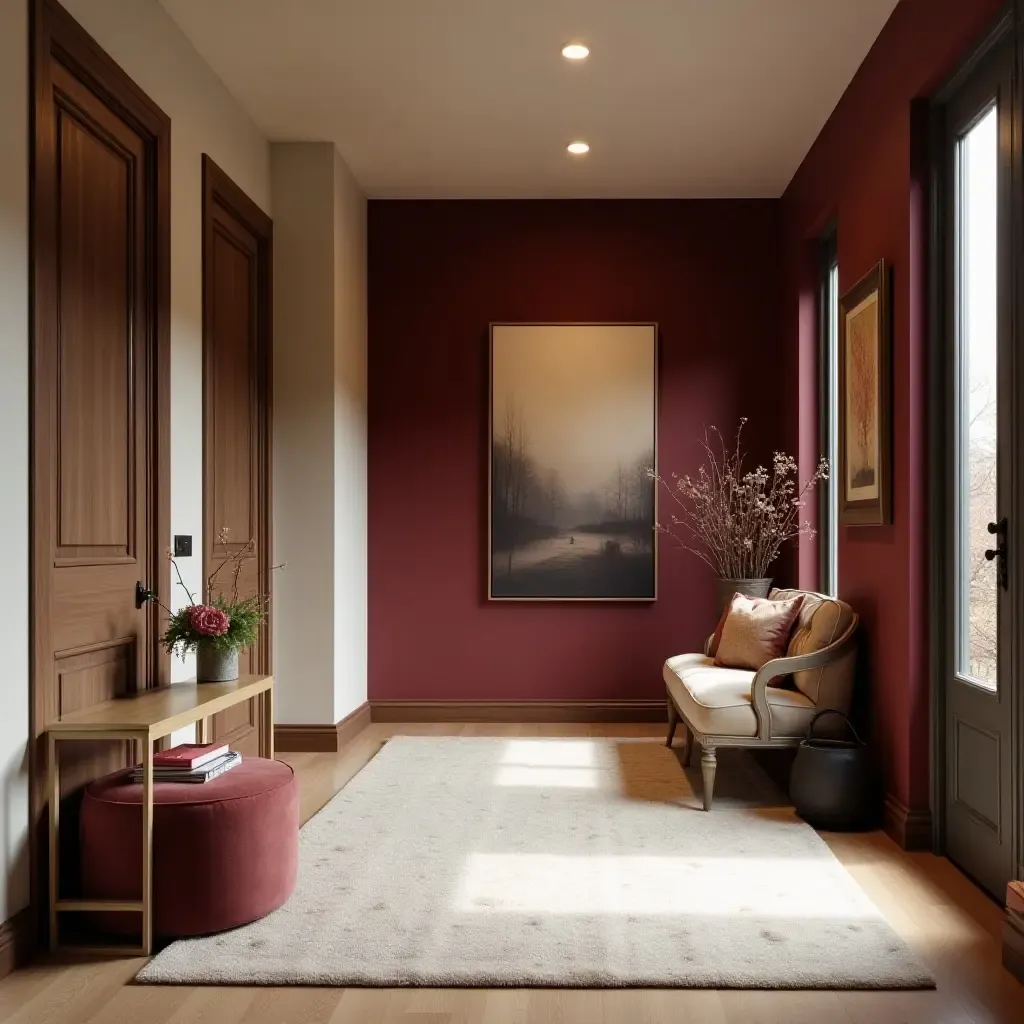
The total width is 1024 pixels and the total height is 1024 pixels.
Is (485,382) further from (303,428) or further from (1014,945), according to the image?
(1014,945)

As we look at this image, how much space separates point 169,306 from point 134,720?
5.62ft

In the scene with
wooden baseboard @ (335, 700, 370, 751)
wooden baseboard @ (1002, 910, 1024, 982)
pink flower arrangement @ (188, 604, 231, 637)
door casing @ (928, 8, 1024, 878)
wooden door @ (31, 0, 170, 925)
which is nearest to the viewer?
wooden baseboard @ (1002, 910, 1024, 982)

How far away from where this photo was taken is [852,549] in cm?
471

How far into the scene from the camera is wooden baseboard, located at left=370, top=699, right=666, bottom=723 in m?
6.38

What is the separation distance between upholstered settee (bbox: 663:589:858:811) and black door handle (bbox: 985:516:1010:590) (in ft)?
3.82

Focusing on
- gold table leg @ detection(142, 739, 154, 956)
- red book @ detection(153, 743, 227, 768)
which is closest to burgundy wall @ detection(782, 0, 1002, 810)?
red book @ detection(153, 743, 227, 768)

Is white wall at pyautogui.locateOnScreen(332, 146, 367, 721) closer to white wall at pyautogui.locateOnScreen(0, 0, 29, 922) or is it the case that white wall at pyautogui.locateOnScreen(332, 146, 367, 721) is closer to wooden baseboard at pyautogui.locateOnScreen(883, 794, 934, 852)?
white wall at pyautogui.locateOnScreen(0, 0, 29, 922)

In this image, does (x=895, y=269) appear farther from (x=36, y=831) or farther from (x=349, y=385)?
(x=36, y=831)

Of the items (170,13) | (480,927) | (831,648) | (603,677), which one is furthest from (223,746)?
(603,677)

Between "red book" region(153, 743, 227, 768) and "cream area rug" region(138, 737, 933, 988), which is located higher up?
"red book" region(153, 743, 227, 768)

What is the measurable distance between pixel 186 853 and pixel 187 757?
317mm

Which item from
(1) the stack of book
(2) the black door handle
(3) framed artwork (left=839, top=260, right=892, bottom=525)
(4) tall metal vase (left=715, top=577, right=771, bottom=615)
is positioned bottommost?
(1) the stack of book

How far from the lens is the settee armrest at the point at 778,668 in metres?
4.25

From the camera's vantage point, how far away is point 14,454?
2.88 meters
